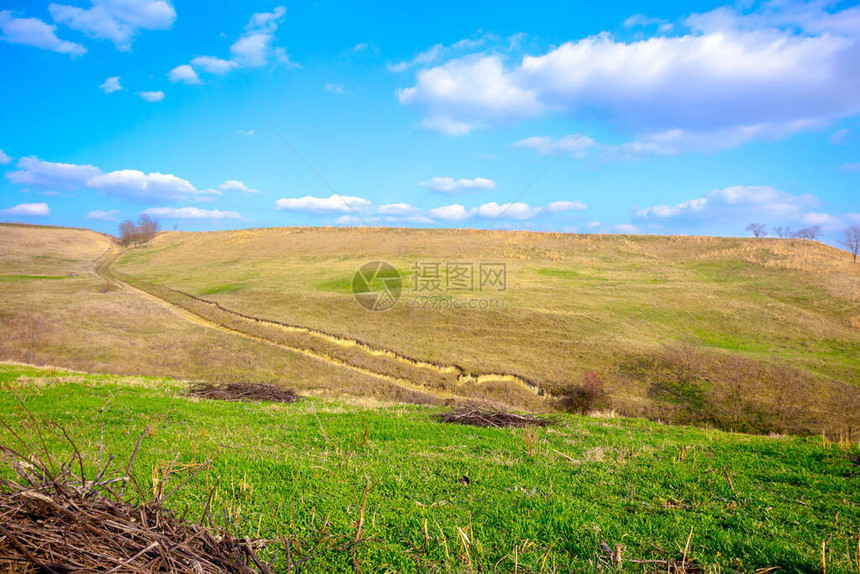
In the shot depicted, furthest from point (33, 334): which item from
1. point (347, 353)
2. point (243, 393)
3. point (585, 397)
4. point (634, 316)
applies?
point (634, 316)

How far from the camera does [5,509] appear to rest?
11.9 feet

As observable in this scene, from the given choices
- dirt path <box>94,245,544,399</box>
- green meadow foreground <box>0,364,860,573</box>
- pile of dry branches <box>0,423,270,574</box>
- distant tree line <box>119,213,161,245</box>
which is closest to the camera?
pile of dry branches <box>0,423,270,574</box>

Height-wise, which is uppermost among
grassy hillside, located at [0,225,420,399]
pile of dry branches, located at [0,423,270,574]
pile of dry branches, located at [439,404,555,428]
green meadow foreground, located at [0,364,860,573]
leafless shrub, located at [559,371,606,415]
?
pile of dry branches, located at [0,423,270,574]

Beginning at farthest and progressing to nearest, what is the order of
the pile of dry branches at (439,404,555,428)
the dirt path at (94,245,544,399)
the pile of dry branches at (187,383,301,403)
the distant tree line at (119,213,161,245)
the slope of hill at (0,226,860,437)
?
1. the distant tree line at (119,213,161,245)
2. the dirt path at (94,245,544,399)
3. the slope of hill at (0,226,860,437)
4. the pile of dry branches at (187,383,301,403)
5. the pile of dry branches at (439,404,555,428)

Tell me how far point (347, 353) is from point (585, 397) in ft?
62.8

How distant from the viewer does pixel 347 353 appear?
36.6 meters

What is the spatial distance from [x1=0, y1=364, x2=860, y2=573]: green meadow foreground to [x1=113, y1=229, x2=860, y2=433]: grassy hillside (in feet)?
61.8

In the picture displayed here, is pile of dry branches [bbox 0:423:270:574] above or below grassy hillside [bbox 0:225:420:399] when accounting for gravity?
above

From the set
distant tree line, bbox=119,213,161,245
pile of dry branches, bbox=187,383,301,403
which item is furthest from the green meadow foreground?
distant tree line, bbox=119,213,161,245

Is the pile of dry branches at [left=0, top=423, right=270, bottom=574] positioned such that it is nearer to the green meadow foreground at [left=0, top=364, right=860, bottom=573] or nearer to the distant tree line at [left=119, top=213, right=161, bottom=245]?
the green meadow foreground at [left=0, top=364, right=860, bottom=573]

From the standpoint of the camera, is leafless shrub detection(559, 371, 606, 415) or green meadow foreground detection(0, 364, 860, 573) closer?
green meadow foreground detection(0, 364, 860, 573)

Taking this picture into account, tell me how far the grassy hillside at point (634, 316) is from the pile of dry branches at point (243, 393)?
1734cm

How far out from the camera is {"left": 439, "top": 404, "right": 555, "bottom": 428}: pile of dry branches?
45.2 feet

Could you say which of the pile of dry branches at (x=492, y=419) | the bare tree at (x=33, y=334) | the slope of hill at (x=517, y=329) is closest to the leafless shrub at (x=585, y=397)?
the slope of hill at (x=517, y=329)
